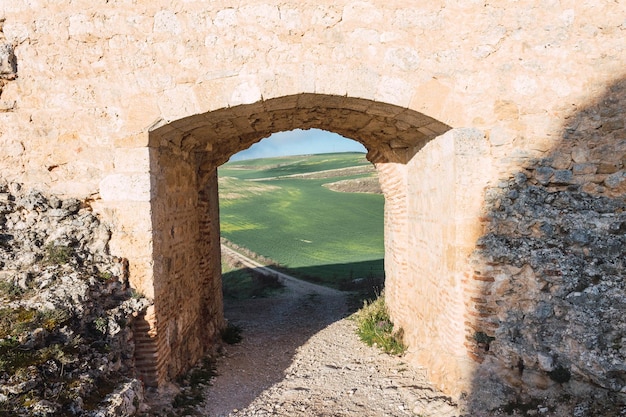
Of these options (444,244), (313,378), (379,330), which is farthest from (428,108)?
(379,330)

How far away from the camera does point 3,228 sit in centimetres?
393

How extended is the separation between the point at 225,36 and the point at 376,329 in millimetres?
4703

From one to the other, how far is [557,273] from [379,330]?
3.18 m

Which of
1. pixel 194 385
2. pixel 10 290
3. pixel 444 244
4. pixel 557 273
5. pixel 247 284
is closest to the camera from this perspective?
pixel 10 290

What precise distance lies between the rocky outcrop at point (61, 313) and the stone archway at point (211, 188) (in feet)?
1.55

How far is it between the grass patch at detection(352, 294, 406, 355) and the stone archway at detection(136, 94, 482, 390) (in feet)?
0.99

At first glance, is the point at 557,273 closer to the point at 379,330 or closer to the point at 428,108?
the point at 428,108

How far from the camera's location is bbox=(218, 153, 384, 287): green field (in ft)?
45.6

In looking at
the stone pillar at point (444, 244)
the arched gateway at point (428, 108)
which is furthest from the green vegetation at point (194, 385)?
the stone pillar at point (444, 244)

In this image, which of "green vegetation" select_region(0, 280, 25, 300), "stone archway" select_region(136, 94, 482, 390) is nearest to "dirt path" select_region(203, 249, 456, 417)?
"stone archway" select_region(136, 94, 482, 390)

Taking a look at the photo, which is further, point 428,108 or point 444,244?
point 444,244

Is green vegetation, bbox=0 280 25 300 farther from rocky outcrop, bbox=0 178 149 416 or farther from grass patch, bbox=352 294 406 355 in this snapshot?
grass patch, bbox=352 294 406 355

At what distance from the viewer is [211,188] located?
6.64 metres

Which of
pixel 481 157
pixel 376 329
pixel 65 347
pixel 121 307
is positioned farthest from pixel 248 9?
pixel 376 329
